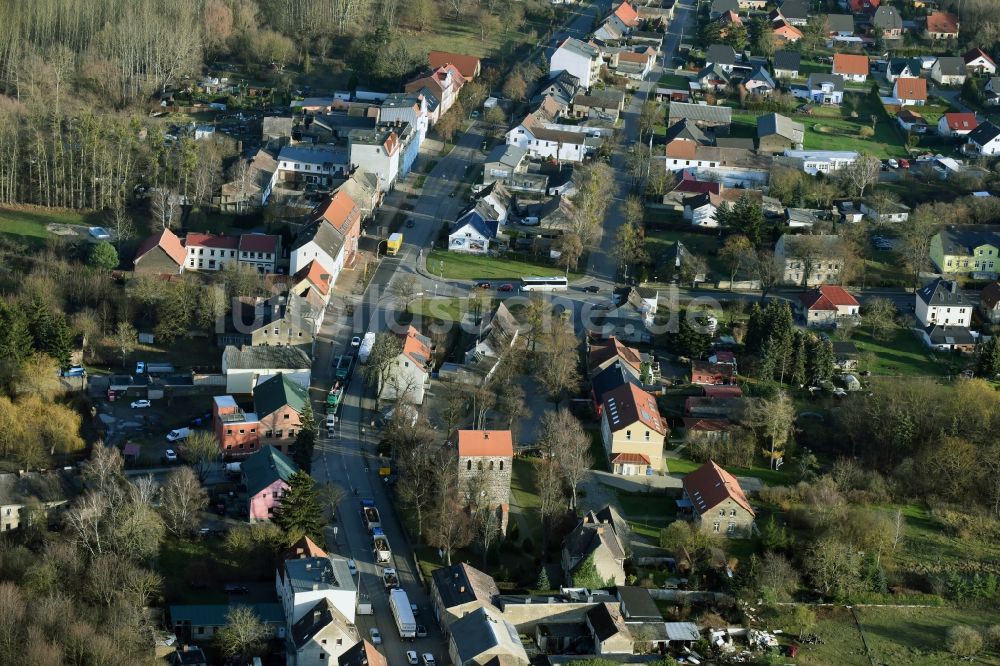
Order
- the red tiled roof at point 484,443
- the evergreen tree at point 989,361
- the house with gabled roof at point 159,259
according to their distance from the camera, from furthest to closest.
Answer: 1. the house with gabled roof at point 159,259
2. the evergreen tree at point 989,361
3. the red tiled roof at point 484,443

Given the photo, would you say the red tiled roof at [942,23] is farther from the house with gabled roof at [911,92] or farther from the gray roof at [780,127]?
the gray roof at [780,127]

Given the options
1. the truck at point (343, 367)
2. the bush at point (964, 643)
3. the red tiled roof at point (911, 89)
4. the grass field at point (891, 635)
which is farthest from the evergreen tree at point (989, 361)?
the red tiled roof at point (911, 89)

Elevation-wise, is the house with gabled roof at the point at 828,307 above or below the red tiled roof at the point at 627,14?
below

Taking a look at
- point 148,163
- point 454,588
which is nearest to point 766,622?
point 454,588

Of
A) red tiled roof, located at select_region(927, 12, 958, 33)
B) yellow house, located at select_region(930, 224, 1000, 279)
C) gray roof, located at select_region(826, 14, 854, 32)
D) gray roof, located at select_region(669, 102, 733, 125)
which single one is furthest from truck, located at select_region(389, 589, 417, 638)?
red tiled roof, located at select_region(927, 12, 958, 33)

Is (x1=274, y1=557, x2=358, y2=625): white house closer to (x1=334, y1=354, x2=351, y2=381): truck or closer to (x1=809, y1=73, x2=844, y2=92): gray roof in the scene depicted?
(x1=334, y1=354, x2=351, y2=381): truck

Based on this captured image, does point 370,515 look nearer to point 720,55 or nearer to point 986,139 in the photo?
point 986,139
